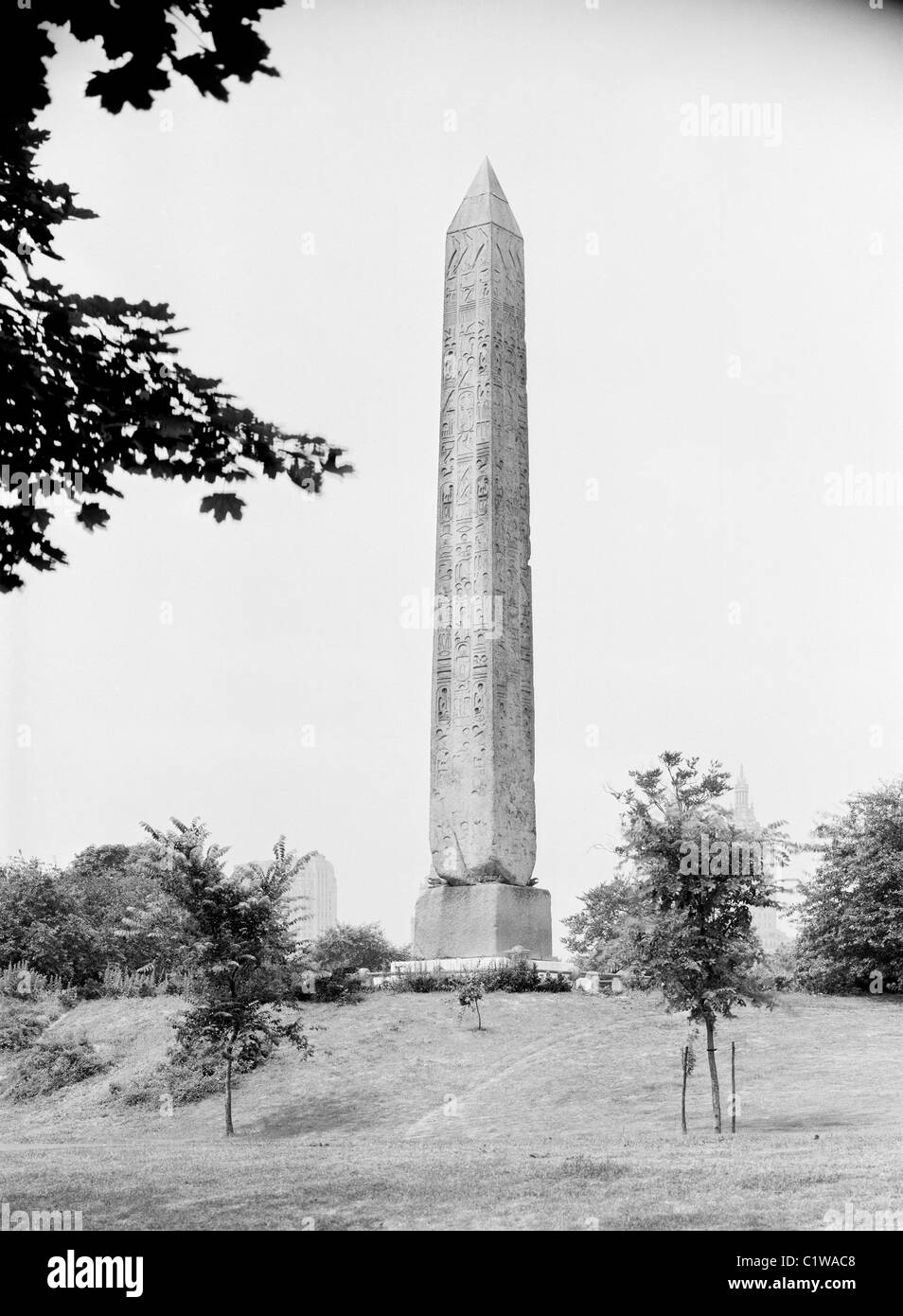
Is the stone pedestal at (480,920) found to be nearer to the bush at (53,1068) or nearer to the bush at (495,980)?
the bush at (495,980)

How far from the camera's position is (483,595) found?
25891 millimetres

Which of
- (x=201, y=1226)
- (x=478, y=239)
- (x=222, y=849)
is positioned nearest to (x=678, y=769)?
(x=222, y=849)

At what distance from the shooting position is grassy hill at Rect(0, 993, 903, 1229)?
11812 millimetres

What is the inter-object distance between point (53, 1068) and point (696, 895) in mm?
12661

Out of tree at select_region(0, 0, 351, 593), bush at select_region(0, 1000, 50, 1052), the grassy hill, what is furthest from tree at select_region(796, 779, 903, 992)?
tree at select_region(0, 0, 351, 593)

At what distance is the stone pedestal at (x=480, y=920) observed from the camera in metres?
25.9

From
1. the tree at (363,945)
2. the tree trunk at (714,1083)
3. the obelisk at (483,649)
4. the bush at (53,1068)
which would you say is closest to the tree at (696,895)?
the tree trunk at (714,1083)

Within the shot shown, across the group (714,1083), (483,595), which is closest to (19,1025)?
(483,595)

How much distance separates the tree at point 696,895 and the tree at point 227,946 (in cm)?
525

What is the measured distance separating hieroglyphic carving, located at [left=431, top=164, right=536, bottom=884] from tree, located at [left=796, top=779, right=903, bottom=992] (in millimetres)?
7729

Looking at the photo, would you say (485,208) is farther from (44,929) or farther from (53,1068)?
(44,929)

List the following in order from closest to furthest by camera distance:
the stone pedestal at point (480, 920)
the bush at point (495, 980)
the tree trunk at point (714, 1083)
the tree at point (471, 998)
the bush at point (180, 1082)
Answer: the tree trunk at point (714, 1083)
the bush at point (180, 1082)
the tree at point (471, 998)
the bush at point (495, 980)
the stone pedestal at point (480, 920)

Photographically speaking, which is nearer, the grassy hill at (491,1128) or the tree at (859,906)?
the grassy hill at (491,1128)

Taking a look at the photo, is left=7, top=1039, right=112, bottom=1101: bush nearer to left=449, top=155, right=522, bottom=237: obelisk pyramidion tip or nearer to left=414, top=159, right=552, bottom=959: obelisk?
left=414, top=159, right=552, bottom=959: obelisk
